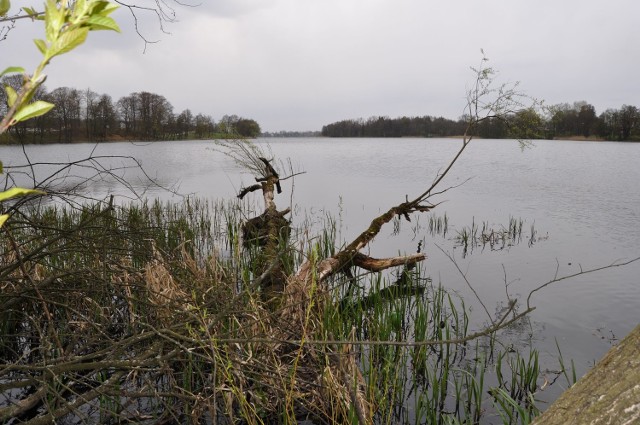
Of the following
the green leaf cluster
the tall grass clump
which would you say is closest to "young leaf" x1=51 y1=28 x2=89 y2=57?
the green leaf cluster

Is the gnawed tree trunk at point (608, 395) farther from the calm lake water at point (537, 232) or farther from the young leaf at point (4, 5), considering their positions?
the calm lake water at point (537, 232)

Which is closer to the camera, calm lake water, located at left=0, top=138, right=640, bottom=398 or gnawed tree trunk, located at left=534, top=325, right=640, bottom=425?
gnawed tree trunk, located at left=534, top=325, right=640, bottom=425

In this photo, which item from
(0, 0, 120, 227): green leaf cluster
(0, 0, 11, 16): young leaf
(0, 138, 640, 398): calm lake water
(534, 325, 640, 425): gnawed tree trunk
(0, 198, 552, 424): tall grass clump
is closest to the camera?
(0, 0, 120, 227): green leaf cluster

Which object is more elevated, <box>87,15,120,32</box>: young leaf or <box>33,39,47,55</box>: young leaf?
<box>87,15,120,32</box>: young leaf

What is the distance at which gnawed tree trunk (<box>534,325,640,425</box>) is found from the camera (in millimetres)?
994

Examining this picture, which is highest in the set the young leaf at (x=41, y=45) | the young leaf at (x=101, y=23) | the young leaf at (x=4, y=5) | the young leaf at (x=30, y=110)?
the young leaf at (x=4, y=5)

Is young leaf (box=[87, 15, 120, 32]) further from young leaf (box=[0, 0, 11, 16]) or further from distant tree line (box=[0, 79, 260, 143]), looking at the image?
distant tree line (box=[0, 79, 260, 143])

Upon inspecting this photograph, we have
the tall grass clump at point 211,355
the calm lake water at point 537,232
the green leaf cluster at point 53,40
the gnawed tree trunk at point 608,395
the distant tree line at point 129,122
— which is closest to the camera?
the green leaf cluster at point 53,40

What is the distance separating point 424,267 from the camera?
801 centimetres

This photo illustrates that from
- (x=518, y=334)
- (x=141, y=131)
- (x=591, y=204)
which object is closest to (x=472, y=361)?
(x=518, y=334)

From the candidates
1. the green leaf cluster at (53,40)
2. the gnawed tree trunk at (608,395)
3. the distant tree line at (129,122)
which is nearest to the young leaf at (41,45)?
the green leaf cluster at (53,40)

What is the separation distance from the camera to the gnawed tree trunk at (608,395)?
99cm

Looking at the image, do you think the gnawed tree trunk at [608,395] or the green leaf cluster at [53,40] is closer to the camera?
the green leaf cluster at [53,40]

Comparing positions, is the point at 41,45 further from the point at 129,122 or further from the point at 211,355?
the point at 129,122
